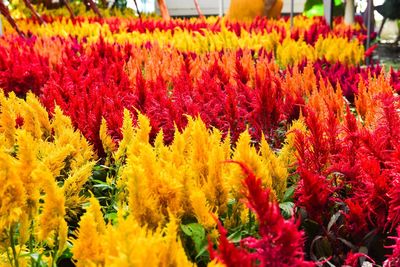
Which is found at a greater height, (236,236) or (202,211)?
(202,211)

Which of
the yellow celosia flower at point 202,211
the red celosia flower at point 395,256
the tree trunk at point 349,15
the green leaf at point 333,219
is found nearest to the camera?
the red celosia flower at point 395,256

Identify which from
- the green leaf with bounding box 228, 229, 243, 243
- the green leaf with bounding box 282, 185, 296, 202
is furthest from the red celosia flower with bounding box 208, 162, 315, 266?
the green leaf with bounding box 282, 185, 296, 202

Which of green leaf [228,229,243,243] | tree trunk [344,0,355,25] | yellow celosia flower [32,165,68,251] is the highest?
yellow celosia flower [32,165,68,251]

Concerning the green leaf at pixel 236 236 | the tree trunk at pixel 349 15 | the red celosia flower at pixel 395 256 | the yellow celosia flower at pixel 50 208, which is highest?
the yellow celosia flower at pixel 50 208

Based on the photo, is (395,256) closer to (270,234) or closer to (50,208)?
(270,234)

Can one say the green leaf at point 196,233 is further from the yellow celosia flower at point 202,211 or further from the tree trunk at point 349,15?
the tree trunk at point 349,15

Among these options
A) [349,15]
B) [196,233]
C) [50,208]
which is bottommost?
[349,15]

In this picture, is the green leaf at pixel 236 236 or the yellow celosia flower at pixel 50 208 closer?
the yellow celosia flower at pixel 50 208

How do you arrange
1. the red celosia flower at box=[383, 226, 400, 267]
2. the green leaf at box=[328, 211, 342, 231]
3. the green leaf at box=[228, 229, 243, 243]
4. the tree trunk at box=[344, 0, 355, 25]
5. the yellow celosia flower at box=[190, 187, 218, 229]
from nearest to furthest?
the red celosia flower at box=[383, 226, 400, 267] < the yellow celosia flower at box=[190, 187, 218, 229] < the green leaf at box=[228, 229, 243, 243] < the green leaf at box=[328, 211, 342, 231] < the tree trunk at box=[344, 0, 355, 25]

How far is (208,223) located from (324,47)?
3.86 meters

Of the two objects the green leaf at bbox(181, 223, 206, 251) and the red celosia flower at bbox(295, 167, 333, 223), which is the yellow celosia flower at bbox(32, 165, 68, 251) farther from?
the red celosia flower at bbox(295, 167, 333, 223)

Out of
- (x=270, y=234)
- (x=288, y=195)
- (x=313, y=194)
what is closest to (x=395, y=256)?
(x=313, y=194)

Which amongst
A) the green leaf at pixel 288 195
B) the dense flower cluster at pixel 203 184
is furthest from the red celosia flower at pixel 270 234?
the green leaf at pixel 288 195

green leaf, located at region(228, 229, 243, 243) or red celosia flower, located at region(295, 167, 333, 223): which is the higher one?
red celosia flower, located at region(295, 167, 333, 223)
